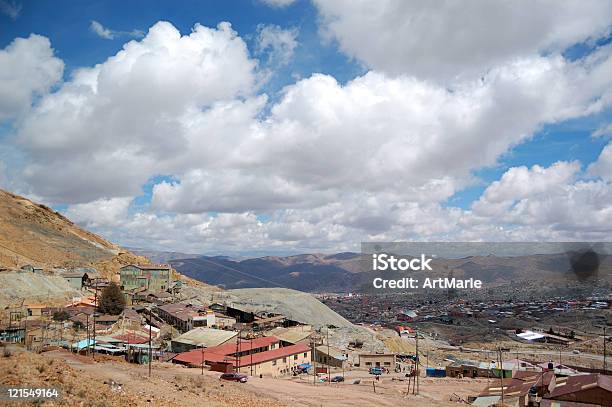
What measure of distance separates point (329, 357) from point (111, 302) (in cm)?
2547

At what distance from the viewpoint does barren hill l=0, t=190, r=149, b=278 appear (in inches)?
3568

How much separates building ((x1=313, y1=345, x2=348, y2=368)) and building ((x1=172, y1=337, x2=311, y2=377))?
6.47 ft

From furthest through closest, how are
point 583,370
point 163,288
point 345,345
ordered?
1. point 163,288
2. point 345,345
3. point 583,370

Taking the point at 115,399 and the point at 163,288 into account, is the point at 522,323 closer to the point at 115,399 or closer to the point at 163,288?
the point at 163,288

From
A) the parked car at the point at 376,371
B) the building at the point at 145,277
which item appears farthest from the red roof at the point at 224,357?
the building at the point at 145,277

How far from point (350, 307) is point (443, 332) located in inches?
2471

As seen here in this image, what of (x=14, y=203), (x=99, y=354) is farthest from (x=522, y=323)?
(x=14, y=203)

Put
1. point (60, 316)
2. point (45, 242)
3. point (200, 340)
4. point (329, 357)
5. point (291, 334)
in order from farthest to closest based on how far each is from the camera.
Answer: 1. point (45, 242)
2. point (291, 334)
3. point (329, 357)
4. point (60, 316)
5. point (200, 340)

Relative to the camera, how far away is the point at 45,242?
104312mm

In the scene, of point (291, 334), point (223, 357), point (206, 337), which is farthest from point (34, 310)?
point (291, 334)

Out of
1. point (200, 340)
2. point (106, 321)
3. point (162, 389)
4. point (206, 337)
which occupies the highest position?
point (162, 389)

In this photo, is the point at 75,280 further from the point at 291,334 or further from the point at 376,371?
the point at 376,371

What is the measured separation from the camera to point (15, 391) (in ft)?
43.4

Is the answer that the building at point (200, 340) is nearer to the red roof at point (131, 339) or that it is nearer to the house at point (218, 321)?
the red roof at point (131, 339)
